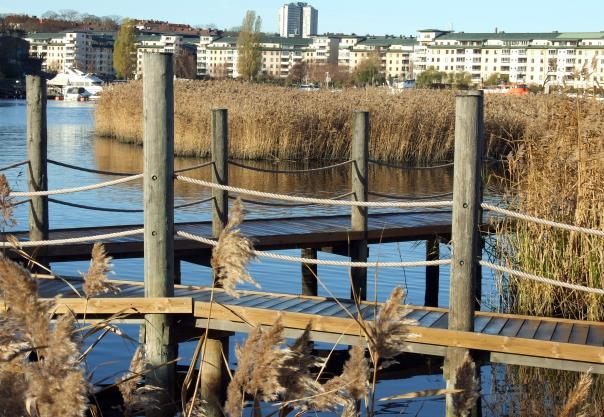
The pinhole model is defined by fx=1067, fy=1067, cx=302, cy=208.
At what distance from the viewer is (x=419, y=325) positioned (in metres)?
5.61

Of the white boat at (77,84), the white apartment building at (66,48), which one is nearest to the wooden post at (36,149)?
the white boat at (77,84)

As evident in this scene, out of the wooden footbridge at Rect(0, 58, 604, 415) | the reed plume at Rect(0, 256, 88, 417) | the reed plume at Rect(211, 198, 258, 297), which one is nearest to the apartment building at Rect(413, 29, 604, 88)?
the wooden footbridge at Rect(0, 58, 604, 415)

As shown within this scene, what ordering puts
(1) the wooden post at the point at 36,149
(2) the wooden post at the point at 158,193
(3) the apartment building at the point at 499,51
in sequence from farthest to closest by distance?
(3) the apartment building at the point at 499,51 < (1) the wooden post at the point at 36,149 < (2) the wooden post at the point at 158,193

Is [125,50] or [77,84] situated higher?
[125,50]

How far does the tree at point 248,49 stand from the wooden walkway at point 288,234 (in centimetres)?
9253

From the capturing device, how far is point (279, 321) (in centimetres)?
220

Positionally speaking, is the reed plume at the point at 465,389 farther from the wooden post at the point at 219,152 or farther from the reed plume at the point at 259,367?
the wooden post at the point at 219,152

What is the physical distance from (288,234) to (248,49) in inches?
3976

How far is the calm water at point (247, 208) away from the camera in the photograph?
801 cm

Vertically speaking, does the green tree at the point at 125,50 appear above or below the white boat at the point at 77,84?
above

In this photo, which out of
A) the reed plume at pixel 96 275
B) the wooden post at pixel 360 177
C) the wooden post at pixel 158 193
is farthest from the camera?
the wooden post at pixel 360 177

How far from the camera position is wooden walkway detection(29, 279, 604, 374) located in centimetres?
528

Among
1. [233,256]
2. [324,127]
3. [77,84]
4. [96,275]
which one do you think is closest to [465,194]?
[233,256]

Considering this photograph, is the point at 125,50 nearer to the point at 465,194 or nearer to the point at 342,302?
the point at 342,302
